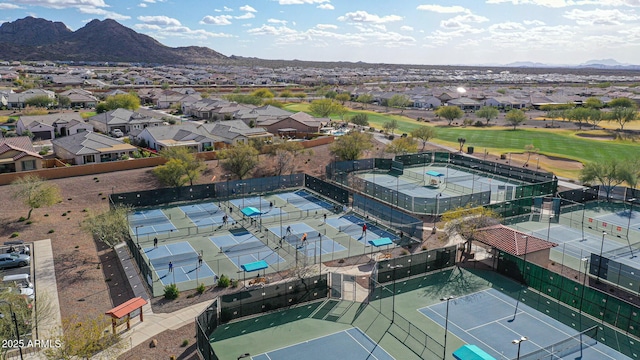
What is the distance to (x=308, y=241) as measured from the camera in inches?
1548

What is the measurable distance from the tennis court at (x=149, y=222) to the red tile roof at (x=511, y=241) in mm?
24990

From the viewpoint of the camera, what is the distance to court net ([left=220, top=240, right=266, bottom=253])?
122 feet

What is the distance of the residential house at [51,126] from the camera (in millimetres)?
77750

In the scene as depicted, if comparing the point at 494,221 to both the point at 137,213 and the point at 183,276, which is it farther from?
the point at 137,213

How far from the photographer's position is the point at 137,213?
45.4 m

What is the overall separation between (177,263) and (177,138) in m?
39.3

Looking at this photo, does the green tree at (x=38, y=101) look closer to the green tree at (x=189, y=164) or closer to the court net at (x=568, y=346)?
the green tree at (x=189, y=164)

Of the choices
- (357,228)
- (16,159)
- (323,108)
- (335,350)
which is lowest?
(335,350)

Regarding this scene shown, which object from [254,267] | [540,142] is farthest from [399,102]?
[254,267]

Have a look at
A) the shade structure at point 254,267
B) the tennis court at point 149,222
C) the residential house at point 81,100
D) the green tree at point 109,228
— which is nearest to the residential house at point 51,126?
the residential house at point 81,100

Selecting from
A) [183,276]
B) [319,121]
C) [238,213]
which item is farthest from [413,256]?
[319,121]

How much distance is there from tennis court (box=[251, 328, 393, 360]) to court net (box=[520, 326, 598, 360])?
22.4 feet

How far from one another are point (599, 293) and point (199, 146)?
178ft

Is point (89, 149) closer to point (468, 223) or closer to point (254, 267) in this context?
point (254, 267)
